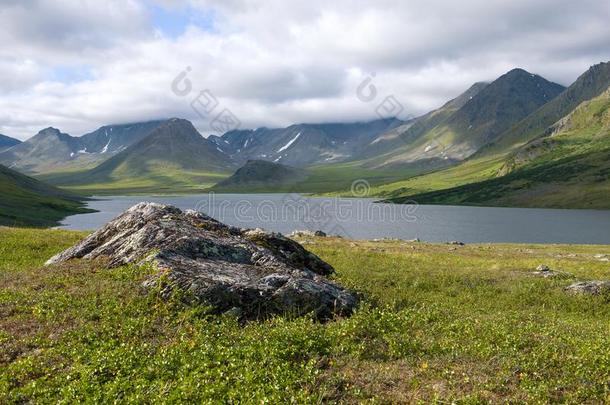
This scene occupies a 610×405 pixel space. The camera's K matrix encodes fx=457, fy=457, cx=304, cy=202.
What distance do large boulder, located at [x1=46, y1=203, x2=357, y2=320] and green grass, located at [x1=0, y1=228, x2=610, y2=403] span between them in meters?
1.24

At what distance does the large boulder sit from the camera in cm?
1856

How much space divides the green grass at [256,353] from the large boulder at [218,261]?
48.6 inches

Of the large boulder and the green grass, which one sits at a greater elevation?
the large boulder

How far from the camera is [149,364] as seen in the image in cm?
1284

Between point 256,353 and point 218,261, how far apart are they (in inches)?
367

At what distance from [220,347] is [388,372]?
5020 millimetres

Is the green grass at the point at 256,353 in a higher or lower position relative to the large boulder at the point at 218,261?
lower

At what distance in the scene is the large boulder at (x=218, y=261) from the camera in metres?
18.6

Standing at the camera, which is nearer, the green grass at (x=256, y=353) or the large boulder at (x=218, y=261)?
the green grass at (x=256, y=353)

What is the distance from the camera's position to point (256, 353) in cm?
1364

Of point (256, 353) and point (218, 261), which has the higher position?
point (218, 261)

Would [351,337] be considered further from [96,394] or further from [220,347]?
[96,394]

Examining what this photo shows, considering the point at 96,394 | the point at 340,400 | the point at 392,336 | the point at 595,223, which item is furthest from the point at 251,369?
the point at 595,223

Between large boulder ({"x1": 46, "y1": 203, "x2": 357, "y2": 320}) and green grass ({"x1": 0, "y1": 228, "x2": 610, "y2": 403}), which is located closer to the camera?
green grass ({"x1": 0, "y1": 228, "x2": 610, "y2": 403})
